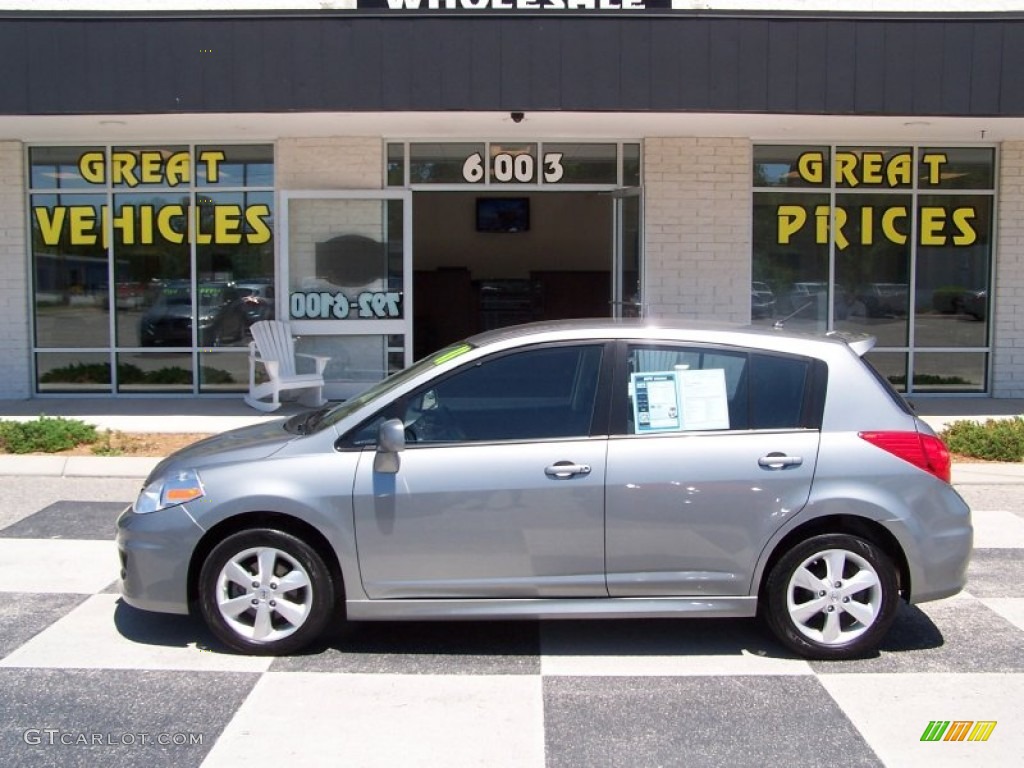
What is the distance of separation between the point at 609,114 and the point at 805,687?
7758mm

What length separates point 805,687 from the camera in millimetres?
5020

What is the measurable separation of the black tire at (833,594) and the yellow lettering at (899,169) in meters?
9.77

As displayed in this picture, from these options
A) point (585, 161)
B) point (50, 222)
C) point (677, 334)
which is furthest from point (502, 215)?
point (677, 334)

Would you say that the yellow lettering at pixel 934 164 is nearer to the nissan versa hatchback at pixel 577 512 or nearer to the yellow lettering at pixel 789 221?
the yellow lettering at pixel 789 221

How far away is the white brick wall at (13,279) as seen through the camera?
44.4 ft

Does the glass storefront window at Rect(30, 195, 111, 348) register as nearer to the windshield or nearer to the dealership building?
the dealership building

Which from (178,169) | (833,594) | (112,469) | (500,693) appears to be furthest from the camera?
(178,169)

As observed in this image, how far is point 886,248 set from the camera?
1402 cm

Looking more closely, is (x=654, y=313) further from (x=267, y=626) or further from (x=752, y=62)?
(x=267, y=626)

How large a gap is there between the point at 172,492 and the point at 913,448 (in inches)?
143

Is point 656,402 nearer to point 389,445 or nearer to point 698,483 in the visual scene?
point 698,483

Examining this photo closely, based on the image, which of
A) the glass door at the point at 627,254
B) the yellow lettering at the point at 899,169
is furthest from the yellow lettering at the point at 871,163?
the glass door at the point at 627,254

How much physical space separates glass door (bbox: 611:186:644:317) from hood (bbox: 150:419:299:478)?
27.0ft

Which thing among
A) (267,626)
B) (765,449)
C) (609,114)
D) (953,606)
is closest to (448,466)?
(267,626)
